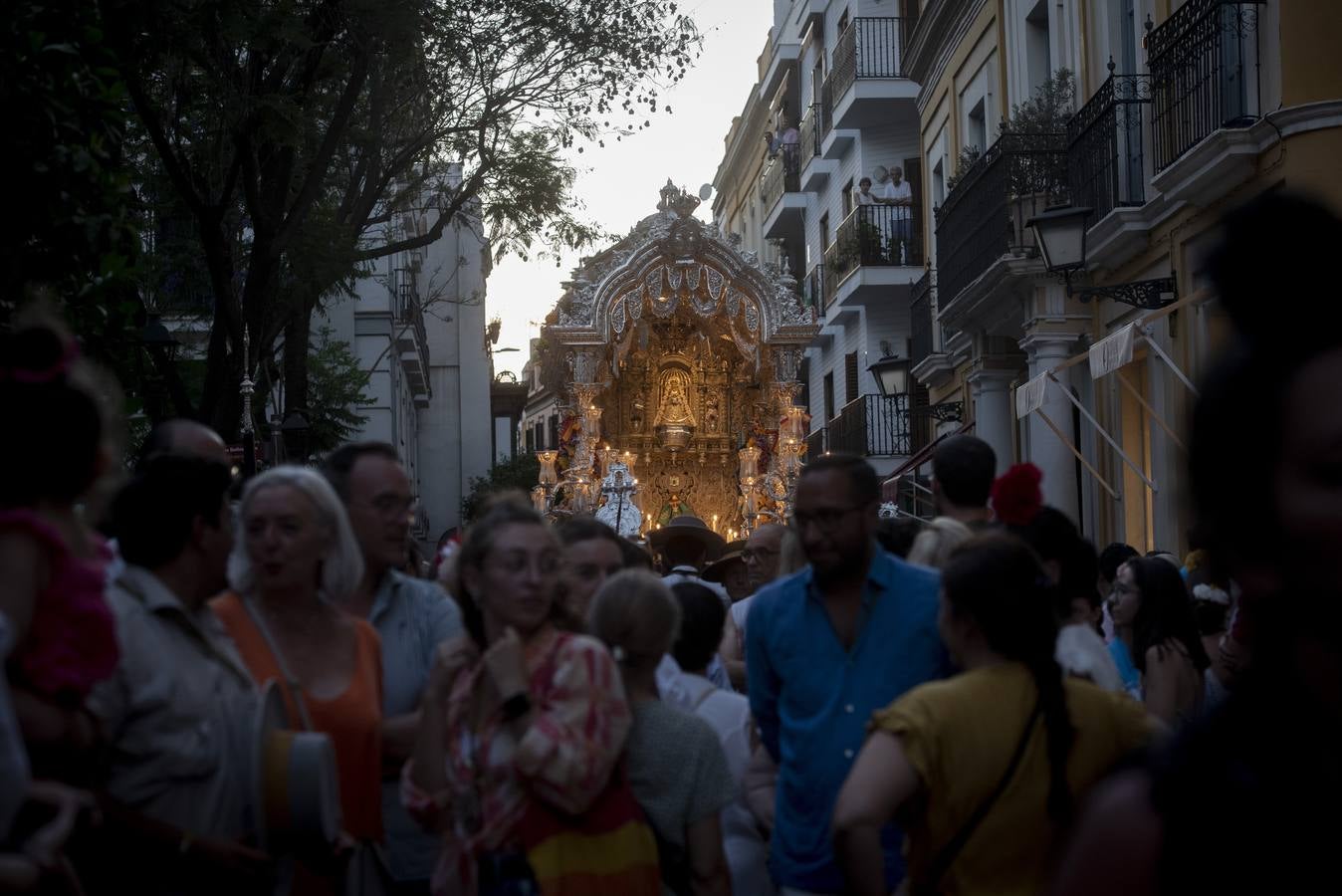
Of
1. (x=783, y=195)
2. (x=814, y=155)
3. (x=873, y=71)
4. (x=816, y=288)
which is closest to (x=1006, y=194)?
(x=873, y=71)

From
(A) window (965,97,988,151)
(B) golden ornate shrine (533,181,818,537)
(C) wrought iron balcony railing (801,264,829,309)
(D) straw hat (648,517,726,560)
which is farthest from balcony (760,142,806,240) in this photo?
(D) straw hat (648,517,726,560)

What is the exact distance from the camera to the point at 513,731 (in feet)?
13.1

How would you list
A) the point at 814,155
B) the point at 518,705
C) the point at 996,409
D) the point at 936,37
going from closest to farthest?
the point at 518,705 → the point at 996,409 → the point at 936,37 → the point at 814,155

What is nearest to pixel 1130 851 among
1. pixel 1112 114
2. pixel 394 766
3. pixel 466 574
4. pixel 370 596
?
pixel 466 574

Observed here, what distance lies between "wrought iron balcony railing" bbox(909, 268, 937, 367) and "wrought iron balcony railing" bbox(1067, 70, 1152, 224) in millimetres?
8095

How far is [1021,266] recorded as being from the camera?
56.5 ft

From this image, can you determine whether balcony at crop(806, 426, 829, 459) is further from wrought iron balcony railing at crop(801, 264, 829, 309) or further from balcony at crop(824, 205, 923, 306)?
balcony at crop(824, 205, 923, 306)

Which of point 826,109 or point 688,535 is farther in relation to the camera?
point 826,109

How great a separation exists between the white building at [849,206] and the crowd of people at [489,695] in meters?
19.5

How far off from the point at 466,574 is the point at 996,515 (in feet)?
5.68

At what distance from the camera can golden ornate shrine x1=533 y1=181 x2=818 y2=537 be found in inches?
830

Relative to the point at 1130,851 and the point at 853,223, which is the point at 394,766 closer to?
the point at 1130,851

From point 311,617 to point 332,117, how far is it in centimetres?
1254

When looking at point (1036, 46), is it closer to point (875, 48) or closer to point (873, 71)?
point (873, 71)
